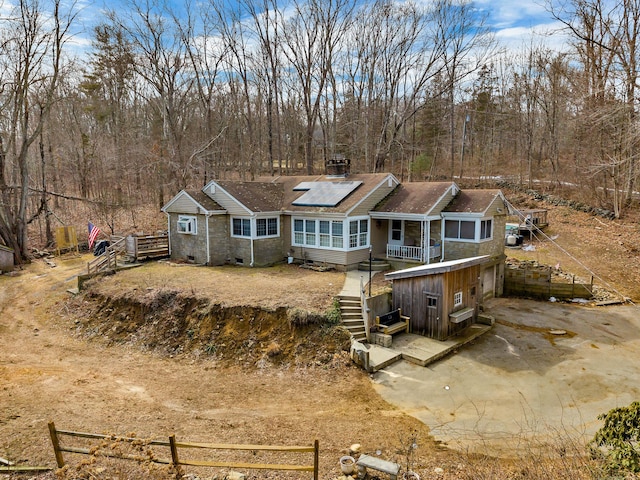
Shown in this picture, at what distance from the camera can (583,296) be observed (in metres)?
19.1

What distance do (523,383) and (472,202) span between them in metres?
9.53

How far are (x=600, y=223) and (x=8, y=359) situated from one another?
108ft

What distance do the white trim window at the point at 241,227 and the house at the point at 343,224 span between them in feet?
0.17

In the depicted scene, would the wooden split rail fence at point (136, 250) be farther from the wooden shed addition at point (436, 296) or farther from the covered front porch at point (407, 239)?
the wooden shed addition at point (436, 296)

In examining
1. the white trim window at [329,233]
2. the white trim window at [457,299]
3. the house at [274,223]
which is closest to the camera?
the white trim window at [457,299]

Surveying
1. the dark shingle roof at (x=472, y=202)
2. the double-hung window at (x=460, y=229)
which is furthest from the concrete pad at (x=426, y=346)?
the dark shingle roof at (x=472, y=202)

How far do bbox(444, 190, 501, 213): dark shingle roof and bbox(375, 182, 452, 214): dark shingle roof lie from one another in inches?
31.6

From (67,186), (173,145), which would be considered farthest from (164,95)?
(67,186)

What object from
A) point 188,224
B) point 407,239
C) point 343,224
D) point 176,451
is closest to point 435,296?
point 343,224

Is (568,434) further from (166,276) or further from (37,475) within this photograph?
(166,276)

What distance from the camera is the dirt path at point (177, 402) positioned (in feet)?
27.3

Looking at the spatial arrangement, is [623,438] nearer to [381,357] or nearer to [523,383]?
[523,383]

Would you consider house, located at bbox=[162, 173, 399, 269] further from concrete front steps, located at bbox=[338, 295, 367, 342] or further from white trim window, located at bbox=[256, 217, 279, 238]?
concrete front steps, located at bbox=[338, 295, 367, 342]

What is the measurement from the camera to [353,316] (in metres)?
13.8
